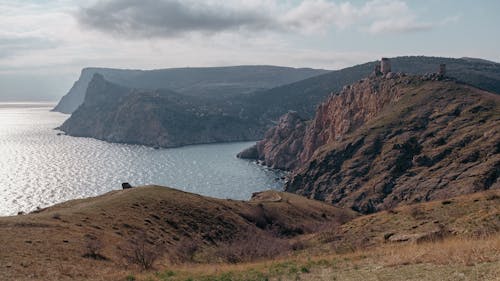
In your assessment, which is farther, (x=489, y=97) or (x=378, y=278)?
(x=489, y=97)

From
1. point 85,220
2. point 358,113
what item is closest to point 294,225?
point 85,220

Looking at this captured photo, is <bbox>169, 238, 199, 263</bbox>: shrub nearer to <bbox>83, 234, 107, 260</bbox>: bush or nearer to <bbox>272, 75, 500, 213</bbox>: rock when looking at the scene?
<bbox>83, 234, 107, 260</bbox>: bush

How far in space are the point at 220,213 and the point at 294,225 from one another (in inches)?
628

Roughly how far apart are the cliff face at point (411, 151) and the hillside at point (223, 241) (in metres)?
56.9

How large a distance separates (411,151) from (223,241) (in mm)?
100035

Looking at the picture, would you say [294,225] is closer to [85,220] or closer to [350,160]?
[85,220]

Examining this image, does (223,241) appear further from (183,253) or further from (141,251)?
(141,251)

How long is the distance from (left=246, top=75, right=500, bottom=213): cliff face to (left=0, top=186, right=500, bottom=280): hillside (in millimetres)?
56856

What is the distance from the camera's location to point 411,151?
479 feet

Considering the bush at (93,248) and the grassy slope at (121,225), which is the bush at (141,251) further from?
the bush at (93,248)

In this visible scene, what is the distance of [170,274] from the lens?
1106 inches

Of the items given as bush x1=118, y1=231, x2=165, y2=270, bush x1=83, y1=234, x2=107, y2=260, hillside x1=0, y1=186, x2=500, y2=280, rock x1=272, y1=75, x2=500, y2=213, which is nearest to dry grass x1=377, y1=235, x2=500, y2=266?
hillside x1=0, y1=186, x2=500, y2=280

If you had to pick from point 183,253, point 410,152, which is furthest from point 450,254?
point 410,152

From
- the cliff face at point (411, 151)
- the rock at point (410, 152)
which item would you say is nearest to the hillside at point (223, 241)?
the cliff face at point (411, 151)
